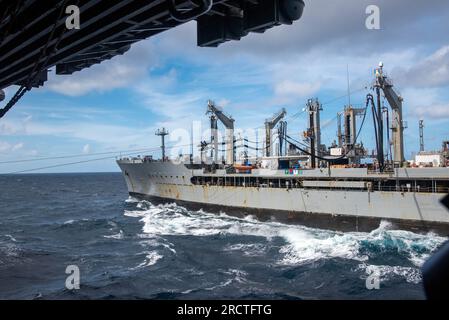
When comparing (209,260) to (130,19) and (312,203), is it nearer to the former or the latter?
(312,203)

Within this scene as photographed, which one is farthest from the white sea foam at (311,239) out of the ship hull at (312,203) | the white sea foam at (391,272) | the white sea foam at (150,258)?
the white sea foam at (150,258)

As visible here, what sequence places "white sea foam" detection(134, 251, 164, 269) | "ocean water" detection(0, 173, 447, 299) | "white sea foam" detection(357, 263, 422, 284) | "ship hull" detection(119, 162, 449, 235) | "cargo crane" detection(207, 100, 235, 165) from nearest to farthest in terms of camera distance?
"ocean water" detection(0, 173, 447, 299) → "white sea foam" detection(357, 263, 422, 284) → "white sea foam" detection(134, 251, 164, 269) → "ship hull" detection(119, 162, 449, 235) → "cargo crane" detection(207, 100, 235, 165)

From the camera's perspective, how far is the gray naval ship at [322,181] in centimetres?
2942

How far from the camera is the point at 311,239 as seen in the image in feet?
97.9

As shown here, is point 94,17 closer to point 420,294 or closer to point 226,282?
point 226,282

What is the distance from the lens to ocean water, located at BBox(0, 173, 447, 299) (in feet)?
57.9

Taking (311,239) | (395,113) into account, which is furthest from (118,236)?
(395,113)

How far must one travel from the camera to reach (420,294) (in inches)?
687

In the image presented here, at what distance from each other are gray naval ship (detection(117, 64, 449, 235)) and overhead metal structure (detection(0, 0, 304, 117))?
2386 centimetres

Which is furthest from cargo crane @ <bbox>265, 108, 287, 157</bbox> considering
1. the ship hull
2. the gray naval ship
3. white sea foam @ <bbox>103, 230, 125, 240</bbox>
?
white sea foam @ <bbox>103, 230, 125, 240</bbox>

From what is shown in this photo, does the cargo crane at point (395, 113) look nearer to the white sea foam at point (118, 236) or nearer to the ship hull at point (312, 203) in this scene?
the ship hull at point (312, 203)

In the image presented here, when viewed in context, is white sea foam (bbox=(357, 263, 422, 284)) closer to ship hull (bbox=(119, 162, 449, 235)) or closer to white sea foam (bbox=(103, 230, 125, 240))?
ship hull (bbox=(119, 162, 449, 235))

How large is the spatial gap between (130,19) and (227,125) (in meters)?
45.4

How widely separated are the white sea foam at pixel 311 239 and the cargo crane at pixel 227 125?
41.3 ft
